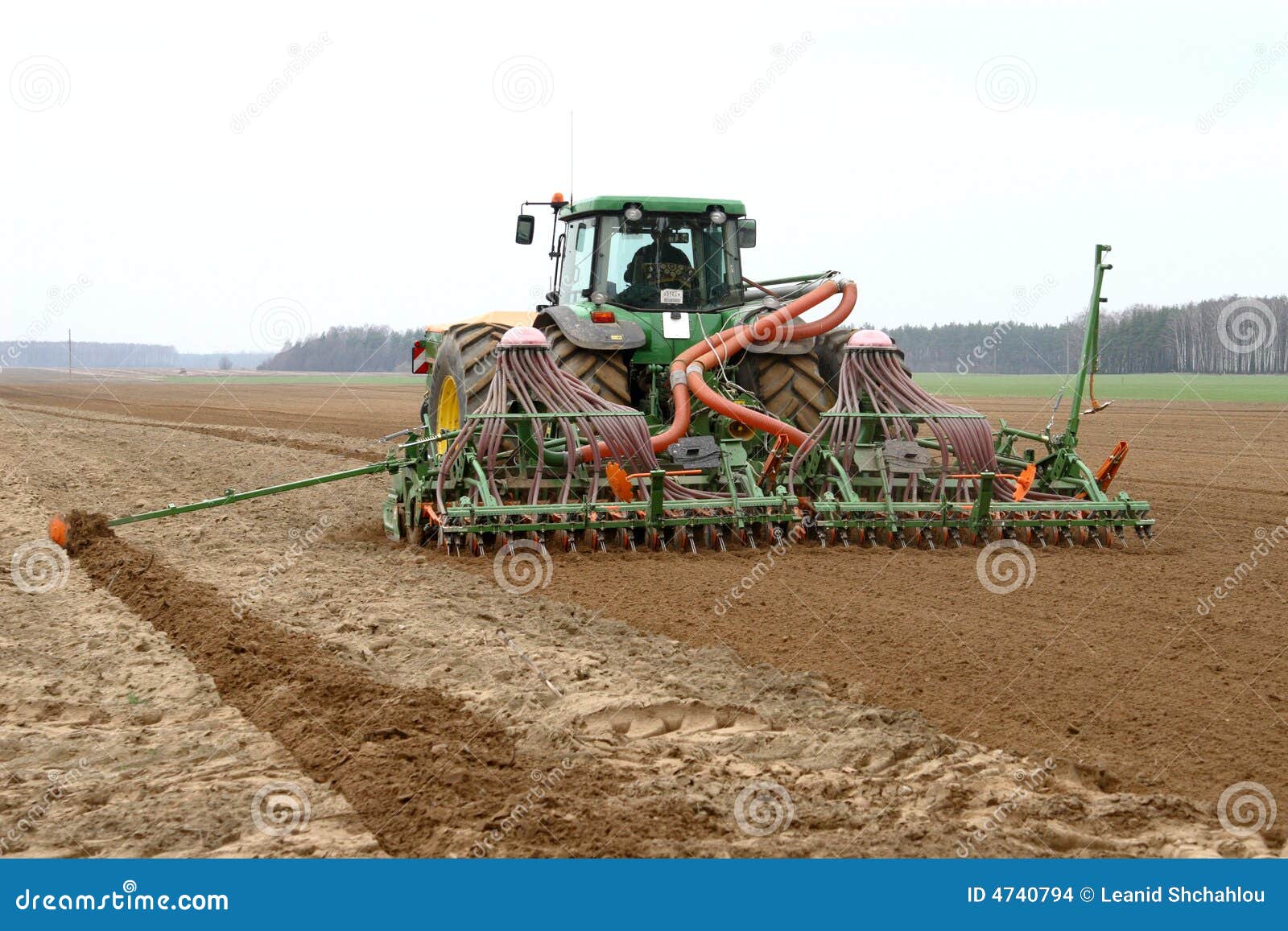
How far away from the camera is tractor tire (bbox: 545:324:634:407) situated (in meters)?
8.85

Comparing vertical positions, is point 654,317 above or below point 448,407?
above

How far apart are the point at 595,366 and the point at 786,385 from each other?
56.0 inches

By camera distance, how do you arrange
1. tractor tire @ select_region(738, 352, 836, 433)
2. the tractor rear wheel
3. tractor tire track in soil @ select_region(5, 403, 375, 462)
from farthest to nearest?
1. tractor tire track in soil @ select_region(5, 403, 375, 462)
2. the tractor rear wheel
3. tractor tire @ select_region(738, 352, 836, 433)

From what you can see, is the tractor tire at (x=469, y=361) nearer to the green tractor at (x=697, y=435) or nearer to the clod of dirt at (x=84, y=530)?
the green tractor at (x=697, y=435)

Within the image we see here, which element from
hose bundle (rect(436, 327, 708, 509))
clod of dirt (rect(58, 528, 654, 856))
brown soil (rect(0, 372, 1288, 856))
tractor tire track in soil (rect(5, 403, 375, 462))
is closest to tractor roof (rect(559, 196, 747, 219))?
hose bundle (rect(436, 327, 708, 509))

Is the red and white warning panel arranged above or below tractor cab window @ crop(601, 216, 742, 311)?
below

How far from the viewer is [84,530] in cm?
812

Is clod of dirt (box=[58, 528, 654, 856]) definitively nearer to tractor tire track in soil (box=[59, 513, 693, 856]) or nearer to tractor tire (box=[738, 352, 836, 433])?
tractor tire track in soil (box=[59, 513, 693, 856])

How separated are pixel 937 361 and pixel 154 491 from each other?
83.4ft

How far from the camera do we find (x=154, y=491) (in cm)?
1173

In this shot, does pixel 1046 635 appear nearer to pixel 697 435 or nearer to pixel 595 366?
pixel 697 435

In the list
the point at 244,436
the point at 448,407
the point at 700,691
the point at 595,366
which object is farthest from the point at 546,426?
the point at 244,436

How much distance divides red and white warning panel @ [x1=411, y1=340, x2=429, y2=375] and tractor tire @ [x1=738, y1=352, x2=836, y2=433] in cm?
340

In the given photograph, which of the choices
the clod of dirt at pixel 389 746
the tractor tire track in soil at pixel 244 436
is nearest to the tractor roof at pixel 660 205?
the clod of dirt at pixel 389 746
